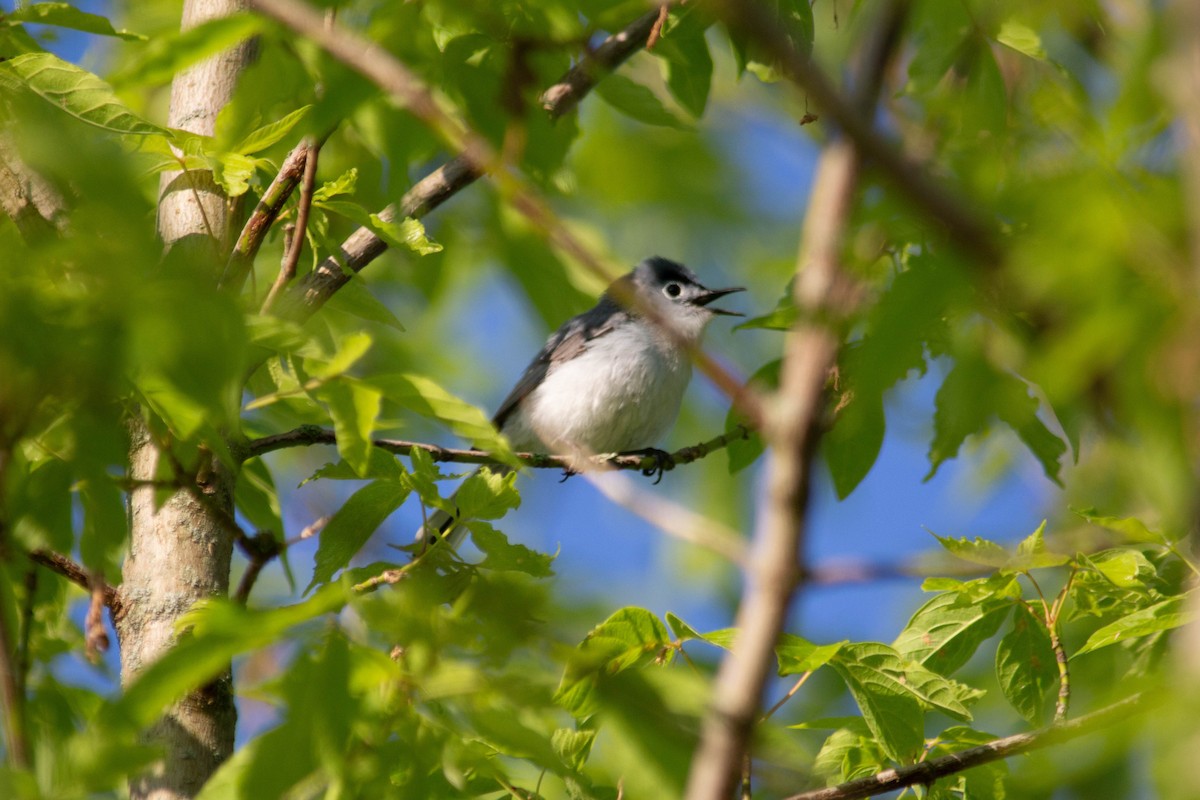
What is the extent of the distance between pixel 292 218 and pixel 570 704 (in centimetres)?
126

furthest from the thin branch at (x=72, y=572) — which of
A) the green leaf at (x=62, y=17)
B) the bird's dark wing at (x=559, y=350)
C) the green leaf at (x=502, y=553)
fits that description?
the bird's dark wing at (x=559, y=350)

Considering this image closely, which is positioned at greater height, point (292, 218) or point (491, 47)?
point (491, 47)

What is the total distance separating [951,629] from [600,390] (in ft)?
10.1

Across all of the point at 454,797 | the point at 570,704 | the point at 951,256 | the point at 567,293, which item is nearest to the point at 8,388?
the point at 454,797

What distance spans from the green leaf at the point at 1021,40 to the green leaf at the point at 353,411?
1.70 m

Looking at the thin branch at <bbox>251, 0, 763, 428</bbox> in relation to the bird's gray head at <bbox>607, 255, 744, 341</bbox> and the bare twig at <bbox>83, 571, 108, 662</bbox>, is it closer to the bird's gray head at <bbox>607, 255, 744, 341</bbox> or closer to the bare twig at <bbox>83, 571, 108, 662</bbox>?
the bare twig at <bbox>83, 571, 108, 662</bbox>

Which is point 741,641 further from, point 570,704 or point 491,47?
point 491,47

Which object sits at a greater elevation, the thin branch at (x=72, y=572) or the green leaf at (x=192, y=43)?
the green leaf at (x=192, y=43)

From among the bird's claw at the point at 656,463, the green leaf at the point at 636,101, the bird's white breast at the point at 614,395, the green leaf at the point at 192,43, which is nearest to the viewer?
the green leaf at the point at 192,43

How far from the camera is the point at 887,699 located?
7.02ft

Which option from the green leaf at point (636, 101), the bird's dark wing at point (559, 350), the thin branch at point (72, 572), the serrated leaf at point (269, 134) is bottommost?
the thin branch at point (72, 572)

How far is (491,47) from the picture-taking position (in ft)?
8.05

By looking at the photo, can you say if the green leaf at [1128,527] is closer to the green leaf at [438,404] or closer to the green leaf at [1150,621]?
the green leaf at [1150,621]

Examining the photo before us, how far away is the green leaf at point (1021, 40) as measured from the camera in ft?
8.35
